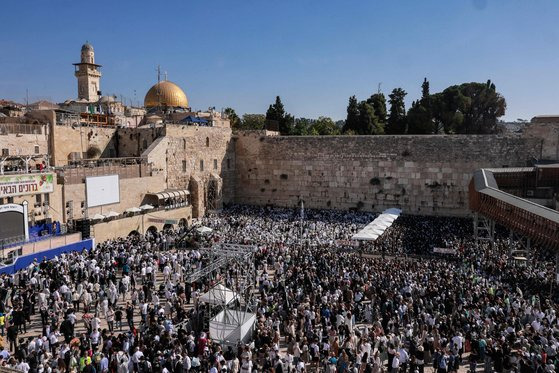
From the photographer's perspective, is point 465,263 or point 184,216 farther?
point 184,216

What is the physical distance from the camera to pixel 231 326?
11977mm

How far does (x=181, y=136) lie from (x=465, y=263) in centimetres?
1909

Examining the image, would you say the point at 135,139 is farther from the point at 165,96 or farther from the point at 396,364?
the point at 396,364

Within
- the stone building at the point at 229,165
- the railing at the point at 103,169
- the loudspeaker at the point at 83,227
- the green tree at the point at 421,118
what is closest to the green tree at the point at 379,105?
the green tree at the point at 421,118

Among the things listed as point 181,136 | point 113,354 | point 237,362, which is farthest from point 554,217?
point 181,136

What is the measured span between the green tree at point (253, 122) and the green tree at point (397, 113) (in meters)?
17.3

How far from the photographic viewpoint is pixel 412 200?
31.2 m

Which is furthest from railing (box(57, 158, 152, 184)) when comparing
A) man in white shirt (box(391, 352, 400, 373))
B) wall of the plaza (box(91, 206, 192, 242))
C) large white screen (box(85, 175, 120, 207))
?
man in white shirt (box(391, 352, 400, 373))

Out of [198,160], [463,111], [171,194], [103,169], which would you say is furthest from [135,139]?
[463,111]

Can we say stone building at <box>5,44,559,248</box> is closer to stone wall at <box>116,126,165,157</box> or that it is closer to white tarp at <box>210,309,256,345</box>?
stone wall at <box>116,126,165,157</box>

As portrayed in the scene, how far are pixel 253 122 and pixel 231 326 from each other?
49.6m

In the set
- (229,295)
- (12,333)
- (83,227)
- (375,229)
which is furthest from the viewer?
(375,229)

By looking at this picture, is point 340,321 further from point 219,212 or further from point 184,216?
point 219,212

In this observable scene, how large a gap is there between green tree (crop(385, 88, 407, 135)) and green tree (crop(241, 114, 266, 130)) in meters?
17.3
